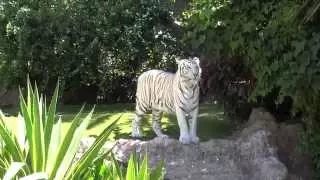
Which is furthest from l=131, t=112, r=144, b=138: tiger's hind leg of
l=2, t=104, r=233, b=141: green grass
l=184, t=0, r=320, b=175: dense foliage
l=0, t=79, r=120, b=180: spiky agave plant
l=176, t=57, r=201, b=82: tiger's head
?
l=0, t=79, r=120, b=180: spiky agave plant

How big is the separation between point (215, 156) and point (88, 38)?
5.43 metres

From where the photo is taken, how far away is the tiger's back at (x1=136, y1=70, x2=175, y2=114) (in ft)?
21.2

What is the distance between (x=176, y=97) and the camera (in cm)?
621

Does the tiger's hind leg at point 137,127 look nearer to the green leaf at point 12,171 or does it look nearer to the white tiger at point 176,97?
the white tiger at point 176,97

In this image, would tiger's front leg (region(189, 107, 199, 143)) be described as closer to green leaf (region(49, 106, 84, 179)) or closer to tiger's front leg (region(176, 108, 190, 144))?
tiger's front leg (region(176, 108, 190, 144))

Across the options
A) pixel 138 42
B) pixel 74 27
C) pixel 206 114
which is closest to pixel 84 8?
pixel 74 27

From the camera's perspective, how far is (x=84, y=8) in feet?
35.5

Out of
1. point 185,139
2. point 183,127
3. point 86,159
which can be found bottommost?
point 185,139

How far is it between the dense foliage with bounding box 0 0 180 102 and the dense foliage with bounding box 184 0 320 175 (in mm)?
4448

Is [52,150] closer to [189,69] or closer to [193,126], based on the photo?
[189,69]

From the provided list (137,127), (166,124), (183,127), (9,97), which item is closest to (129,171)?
(183,127)

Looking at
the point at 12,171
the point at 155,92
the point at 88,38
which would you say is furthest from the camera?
the point at 88,38

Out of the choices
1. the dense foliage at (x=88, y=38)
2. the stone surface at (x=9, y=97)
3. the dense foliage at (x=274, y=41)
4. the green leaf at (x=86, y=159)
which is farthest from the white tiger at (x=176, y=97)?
the stone surface at (x=9, y=97)

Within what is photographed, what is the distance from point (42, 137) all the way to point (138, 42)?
7.56 meters
